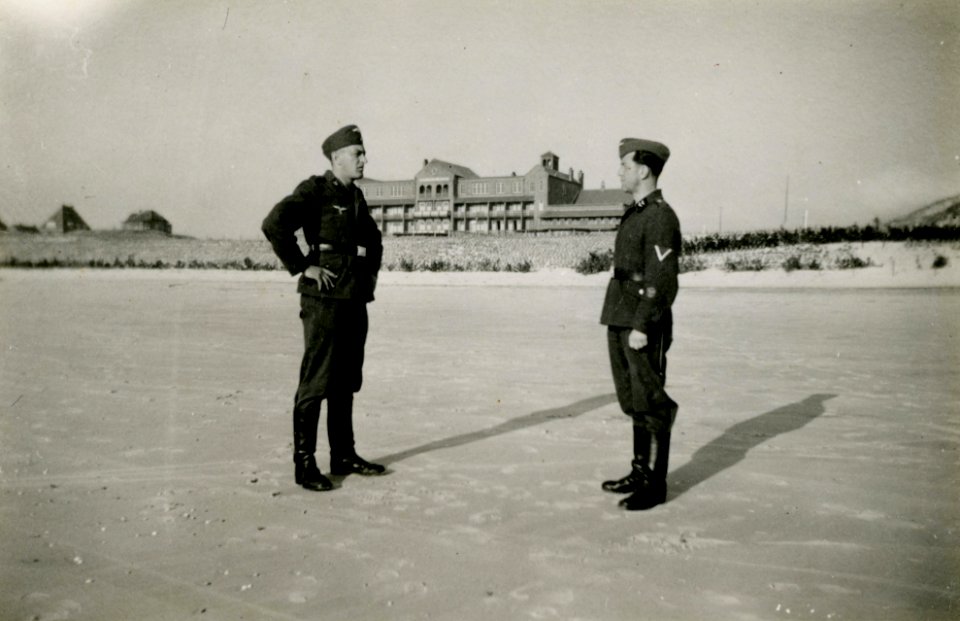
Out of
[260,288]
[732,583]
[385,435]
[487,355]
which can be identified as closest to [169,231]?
[260,288]

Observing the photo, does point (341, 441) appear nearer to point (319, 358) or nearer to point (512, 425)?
point (319, 358)

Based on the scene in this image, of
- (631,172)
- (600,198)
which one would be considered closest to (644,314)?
(631,172)

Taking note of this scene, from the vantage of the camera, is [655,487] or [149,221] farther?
[149,221]

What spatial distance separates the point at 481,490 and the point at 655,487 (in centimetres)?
101

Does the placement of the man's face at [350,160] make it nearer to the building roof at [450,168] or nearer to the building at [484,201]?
the building at [484,201]

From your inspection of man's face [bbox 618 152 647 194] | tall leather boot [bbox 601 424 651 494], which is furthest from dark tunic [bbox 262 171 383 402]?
tall leather boot [bbox 601 424 651 494]

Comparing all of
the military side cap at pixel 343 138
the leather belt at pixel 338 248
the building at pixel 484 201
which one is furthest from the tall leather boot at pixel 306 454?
the building at pixel 484 201

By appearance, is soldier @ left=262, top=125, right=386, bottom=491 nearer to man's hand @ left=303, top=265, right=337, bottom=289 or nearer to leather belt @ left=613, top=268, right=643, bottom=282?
man's hand @ left=303, top=265, right=337, bottom=289

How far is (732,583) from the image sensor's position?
2.83m

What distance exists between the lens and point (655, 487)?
3.81 metres

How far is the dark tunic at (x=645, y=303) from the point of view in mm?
3807

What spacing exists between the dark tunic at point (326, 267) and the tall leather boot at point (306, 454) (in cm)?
8

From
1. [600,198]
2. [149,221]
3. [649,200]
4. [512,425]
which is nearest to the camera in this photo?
[649,200]

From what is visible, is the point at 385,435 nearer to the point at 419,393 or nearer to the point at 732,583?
the point at 419,393
